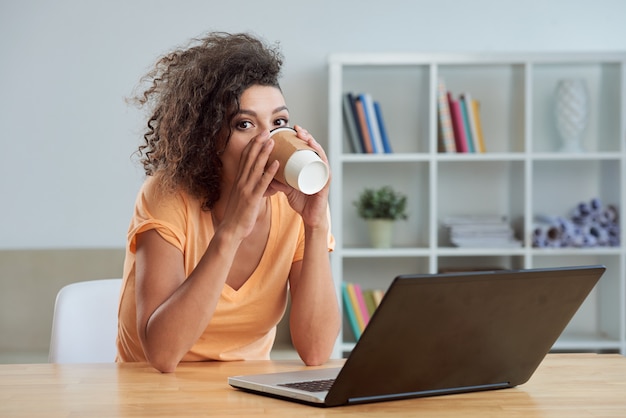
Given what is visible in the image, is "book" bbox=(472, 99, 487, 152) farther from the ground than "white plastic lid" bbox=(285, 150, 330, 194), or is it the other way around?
"book" bbox=(472, 99, 487, 152)

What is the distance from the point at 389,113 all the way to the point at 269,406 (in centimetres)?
281

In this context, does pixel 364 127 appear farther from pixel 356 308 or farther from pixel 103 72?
pixel 103 72

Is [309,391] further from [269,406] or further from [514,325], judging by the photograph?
[514,325]

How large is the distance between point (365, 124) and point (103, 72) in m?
1.18

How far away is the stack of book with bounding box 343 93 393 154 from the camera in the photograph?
3.59m

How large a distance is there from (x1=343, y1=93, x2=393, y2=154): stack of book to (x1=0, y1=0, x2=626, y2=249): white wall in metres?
0.23

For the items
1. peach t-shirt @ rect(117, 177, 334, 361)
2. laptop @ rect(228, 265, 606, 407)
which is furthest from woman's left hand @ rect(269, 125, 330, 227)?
laptop @ rect(228, 265, 606, 407)

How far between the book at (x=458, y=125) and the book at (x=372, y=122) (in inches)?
12.6

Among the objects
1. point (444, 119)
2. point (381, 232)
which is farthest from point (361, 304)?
point (444, 119)

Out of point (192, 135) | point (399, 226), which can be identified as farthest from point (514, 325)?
point (399, 226)

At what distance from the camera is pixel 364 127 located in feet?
11.8

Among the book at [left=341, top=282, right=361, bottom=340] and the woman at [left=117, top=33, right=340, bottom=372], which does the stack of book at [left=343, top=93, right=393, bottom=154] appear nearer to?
the book at [left=341, top=282, right=361, bottom=340]

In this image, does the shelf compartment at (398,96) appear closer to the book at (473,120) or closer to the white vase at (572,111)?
the book at (473,120)

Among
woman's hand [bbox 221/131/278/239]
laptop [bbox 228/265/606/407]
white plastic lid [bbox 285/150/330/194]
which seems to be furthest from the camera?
woman's hand [bbox 221/131/278/239]
